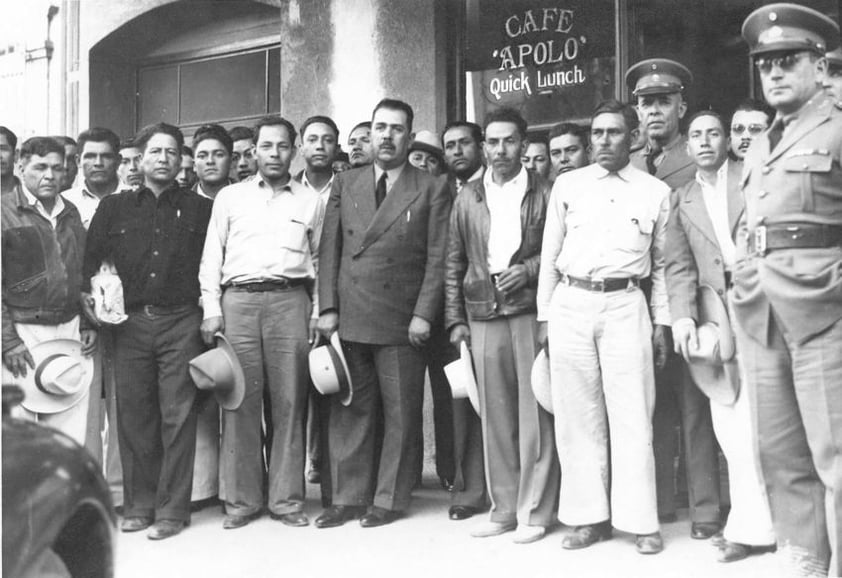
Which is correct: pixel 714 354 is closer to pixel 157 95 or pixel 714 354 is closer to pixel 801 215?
pixel 801 215

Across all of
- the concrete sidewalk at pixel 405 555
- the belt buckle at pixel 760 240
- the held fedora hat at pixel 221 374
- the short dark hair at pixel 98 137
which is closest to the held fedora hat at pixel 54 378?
the held fedora hat at pixel 221 374

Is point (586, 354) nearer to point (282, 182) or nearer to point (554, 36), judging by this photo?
point (282, 182)

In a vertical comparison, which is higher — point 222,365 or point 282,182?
point 282,182

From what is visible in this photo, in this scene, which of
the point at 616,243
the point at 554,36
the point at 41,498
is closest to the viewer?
the point at 41,498

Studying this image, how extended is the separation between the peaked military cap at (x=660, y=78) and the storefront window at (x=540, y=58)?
1.43m

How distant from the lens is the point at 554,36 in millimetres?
7125

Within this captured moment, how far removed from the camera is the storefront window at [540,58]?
274 inches

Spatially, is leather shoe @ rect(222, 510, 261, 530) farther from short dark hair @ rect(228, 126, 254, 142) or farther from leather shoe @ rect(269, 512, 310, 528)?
short dark hair @ rect(228, 126, 254, 142)

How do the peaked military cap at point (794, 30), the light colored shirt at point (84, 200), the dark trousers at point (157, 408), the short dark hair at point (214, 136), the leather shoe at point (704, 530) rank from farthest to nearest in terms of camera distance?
the light colored shirt at point (84, 200), the short dark hair at point (214, 136), the dark trousers at point (157, 408), the leather shoe at point (704, 530), the peaked military cap at point (794, 30)

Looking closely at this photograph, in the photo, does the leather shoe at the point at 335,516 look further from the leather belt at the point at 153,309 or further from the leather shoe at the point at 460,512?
the leather belt at the point at 153,309

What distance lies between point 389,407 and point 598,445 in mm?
1166

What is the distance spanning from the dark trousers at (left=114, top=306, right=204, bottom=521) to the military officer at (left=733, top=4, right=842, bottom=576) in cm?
287

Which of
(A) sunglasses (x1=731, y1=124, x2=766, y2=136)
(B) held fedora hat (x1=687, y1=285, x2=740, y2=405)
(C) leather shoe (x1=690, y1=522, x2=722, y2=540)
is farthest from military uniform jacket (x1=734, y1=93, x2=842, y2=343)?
(C) leather shoe (x1=690, y1=522, x2=722, y2=540)

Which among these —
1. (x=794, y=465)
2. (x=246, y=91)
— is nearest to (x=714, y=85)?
(x=794, y=465)
